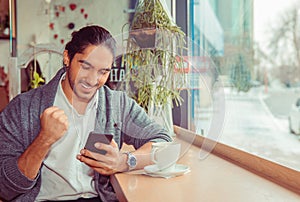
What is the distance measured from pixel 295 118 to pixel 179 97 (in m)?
0.30

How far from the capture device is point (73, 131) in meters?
0.68

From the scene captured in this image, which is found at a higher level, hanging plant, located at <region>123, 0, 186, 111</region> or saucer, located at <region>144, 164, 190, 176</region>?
hanging plant, located at <region>123, 0, 186, 111</region>

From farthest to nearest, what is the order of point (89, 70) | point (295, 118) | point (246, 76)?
point (246, 76), point (295, 118), point (89, 70)

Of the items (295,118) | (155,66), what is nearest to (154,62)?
(155,66)

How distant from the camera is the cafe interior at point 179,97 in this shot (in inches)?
25.8

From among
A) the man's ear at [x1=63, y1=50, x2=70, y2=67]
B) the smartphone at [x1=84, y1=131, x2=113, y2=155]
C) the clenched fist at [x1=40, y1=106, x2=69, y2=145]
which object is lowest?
the smartphone at [x1=84, y1=131, x2=113, y2=155]

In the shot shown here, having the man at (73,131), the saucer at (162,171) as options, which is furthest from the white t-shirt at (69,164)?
the saucer at (162,171)

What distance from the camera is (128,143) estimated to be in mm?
690

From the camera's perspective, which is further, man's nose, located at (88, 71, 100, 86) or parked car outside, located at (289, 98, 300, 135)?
parked car outside, located at (289, 98, 300, 135)

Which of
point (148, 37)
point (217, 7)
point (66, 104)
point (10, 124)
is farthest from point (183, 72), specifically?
point (217, 7)

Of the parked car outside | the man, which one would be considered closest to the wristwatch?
the man

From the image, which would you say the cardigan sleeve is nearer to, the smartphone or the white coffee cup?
the smartphone

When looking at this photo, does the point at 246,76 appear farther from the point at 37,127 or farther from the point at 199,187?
the point at 37,127

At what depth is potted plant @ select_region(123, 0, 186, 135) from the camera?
26.5 inches
